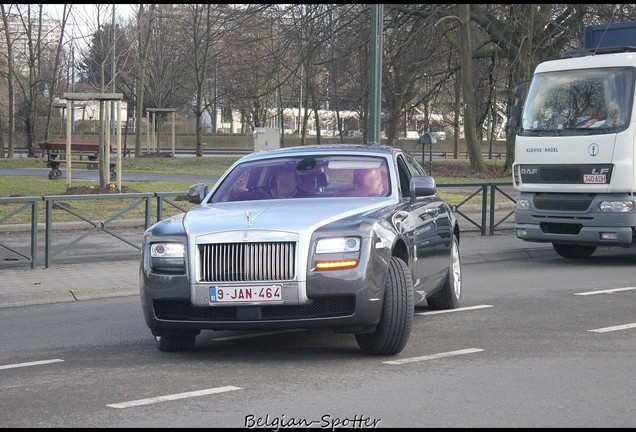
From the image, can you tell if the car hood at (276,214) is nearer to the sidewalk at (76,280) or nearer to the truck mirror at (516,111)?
the sidewalk at (76,280)

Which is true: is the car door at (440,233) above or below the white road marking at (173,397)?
above

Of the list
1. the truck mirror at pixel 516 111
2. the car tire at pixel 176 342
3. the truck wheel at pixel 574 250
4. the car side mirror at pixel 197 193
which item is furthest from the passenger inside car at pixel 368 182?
the truck wheel at pixel 574 250

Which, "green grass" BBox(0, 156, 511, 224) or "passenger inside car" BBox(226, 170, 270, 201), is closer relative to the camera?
"passenger inside car" BBox(226, 170, 270, 201)

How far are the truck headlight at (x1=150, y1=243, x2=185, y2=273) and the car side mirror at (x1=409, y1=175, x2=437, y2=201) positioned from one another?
2.52 m

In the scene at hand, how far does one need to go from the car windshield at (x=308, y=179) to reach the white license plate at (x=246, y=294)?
167cm

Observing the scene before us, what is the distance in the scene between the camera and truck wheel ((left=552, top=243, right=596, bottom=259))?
17328mm

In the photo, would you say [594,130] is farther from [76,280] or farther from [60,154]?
[60,154]

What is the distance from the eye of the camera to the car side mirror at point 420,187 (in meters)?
9.70

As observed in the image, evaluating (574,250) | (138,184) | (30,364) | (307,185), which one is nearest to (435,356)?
(307,185)

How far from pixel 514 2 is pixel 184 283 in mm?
25565

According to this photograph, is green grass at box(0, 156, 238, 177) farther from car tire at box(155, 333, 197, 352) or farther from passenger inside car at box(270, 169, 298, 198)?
Answer: car tire at box(155, 333, 197, 352)

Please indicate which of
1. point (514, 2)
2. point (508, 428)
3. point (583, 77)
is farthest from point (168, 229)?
point (514, 2)

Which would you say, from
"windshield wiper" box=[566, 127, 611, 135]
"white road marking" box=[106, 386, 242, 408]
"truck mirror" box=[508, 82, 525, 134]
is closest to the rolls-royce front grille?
"white road marking" box=[106, 386, 242, 408]

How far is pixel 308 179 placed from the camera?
953 centimetres
